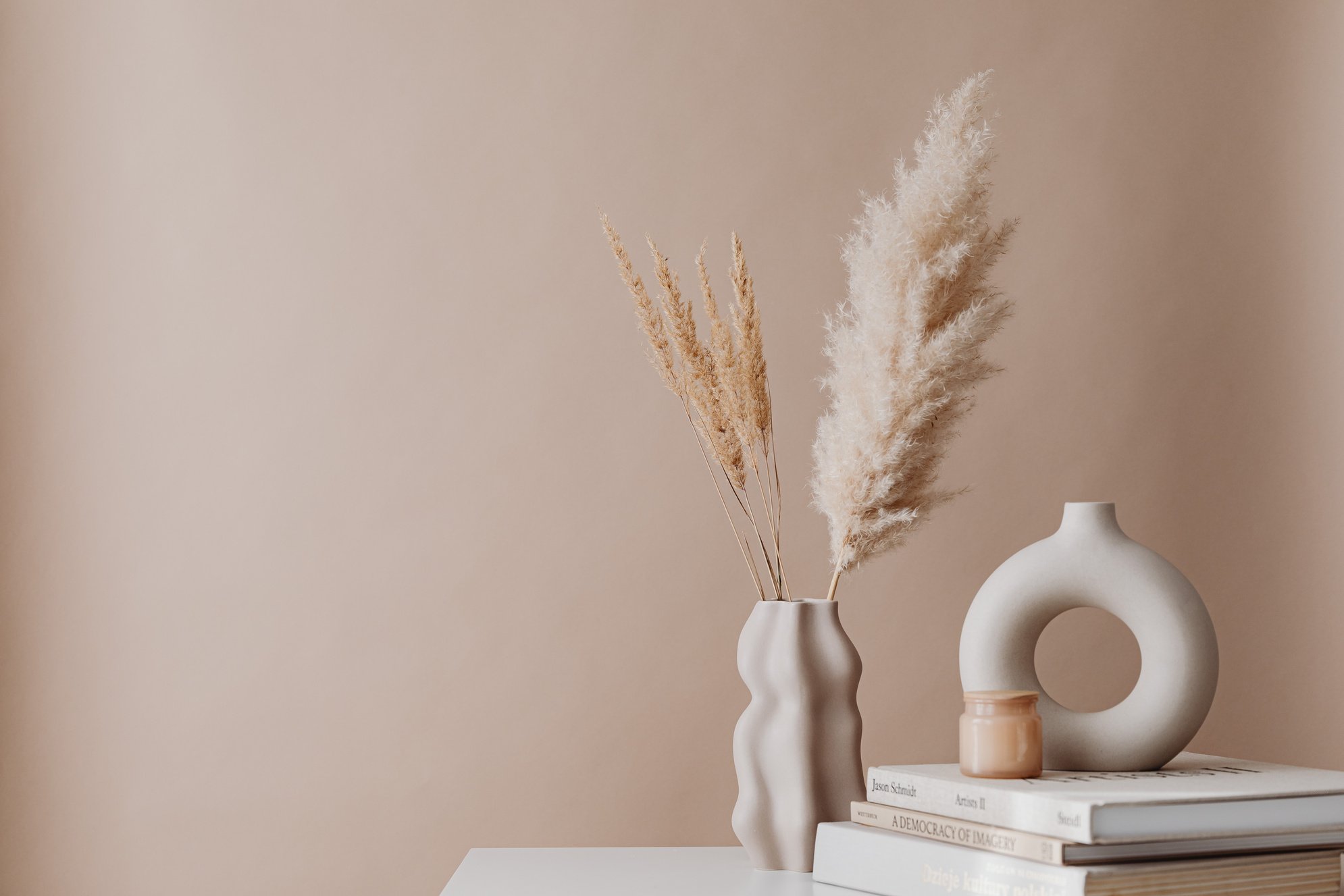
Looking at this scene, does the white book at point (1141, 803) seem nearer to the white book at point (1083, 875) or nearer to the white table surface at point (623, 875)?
the white book at point (1083, 875)

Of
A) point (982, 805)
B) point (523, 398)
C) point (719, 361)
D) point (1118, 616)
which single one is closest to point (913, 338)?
point (719, 361)

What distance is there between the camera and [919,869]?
0.94m

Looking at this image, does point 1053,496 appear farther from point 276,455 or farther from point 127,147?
point 127,147

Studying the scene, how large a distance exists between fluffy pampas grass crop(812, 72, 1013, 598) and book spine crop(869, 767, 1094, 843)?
24 centimetres

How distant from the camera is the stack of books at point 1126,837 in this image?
82cm

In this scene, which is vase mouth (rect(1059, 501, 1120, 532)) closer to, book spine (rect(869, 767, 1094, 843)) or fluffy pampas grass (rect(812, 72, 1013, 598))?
fluffy pampas grass (rect(812, 72, 1013, 598))

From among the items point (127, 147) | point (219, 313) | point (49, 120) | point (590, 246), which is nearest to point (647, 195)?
point (590, 246)

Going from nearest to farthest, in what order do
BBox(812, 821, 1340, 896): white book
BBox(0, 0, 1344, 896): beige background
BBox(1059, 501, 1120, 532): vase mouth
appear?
BBox(812, 821, 1340, 896): white book, BBox(1059, 501, 1120, 532): vase mouth, BBox(0, 0, 1344, 896): beige background

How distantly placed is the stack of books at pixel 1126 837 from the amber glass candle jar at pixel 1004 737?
2 centimetres

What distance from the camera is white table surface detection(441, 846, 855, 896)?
110 cm

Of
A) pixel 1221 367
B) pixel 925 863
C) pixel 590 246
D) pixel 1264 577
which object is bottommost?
pixel 925 863

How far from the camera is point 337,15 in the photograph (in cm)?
153

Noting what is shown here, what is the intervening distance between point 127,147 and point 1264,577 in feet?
5.51

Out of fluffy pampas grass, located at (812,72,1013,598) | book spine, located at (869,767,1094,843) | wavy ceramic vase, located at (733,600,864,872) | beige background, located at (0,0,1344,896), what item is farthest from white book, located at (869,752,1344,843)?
beige background, located at (0,0,1344,896)
